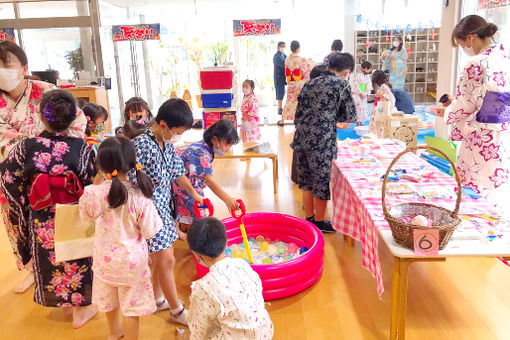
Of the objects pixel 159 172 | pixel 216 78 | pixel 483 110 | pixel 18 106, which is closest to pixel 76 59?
pixel 216 78

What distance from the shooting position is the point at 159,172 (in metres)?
2.22

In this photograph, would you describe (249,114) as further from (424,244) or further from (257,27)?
(424,244)

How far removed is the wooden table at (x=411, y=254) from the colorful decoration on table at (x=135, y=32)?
21.2 ft

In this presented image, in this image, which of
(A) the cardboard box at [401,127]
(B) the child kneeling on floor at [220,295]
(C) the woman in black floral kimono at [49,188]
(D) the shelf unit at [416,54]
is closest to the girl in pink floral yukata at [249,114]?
(A) the cardboard box at [401,127]

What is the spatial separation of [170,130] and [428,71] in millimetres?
9485

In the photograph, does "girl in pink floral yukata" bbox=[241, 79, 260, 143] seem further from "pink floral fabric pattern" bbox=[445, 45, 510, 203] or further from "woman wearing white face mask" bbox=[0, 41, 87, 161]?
"woman wearing white face mask" bbox=[0, 41, 87, 161]

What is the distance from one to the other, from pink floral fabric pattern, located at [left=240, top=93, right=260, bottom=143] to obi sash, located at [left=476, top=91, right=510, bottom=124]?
135 inches

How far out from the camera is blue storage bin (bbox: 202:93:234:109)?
639 centimetres

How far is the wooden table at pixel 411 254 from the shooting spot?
1874 mm

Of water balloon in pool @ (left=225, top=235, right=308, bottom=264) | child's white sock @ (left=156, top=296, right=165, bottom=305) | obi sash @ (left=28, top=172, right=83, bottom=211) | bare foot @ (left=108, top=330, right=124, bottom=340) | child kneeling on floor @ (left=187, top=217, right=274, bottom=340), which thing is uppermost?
obi sash @ (left=28, top=172, right=83, bottom=211)

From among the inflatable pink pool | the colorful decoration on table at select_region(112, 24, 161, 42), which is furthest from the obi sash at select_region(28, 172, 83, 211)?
the colorful decoration on table at select_region(112, 24, 161, 42)

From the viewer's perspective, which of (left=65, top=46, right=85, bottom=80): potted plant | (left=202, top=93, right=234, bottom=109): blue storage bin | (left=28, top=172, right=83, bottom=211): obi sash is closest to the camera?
(left=28, top=172, right=83, bottom=211): obi sash

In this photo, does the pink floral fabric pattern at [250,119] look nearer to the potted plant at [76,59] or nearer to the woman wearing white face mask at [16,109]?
the woman wearing white face mask at [16,109]

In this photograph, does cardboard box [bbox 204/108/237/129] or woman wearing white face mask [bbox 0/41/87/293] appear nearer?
woman wearing white face mask [bbox 0/41/87/293]
